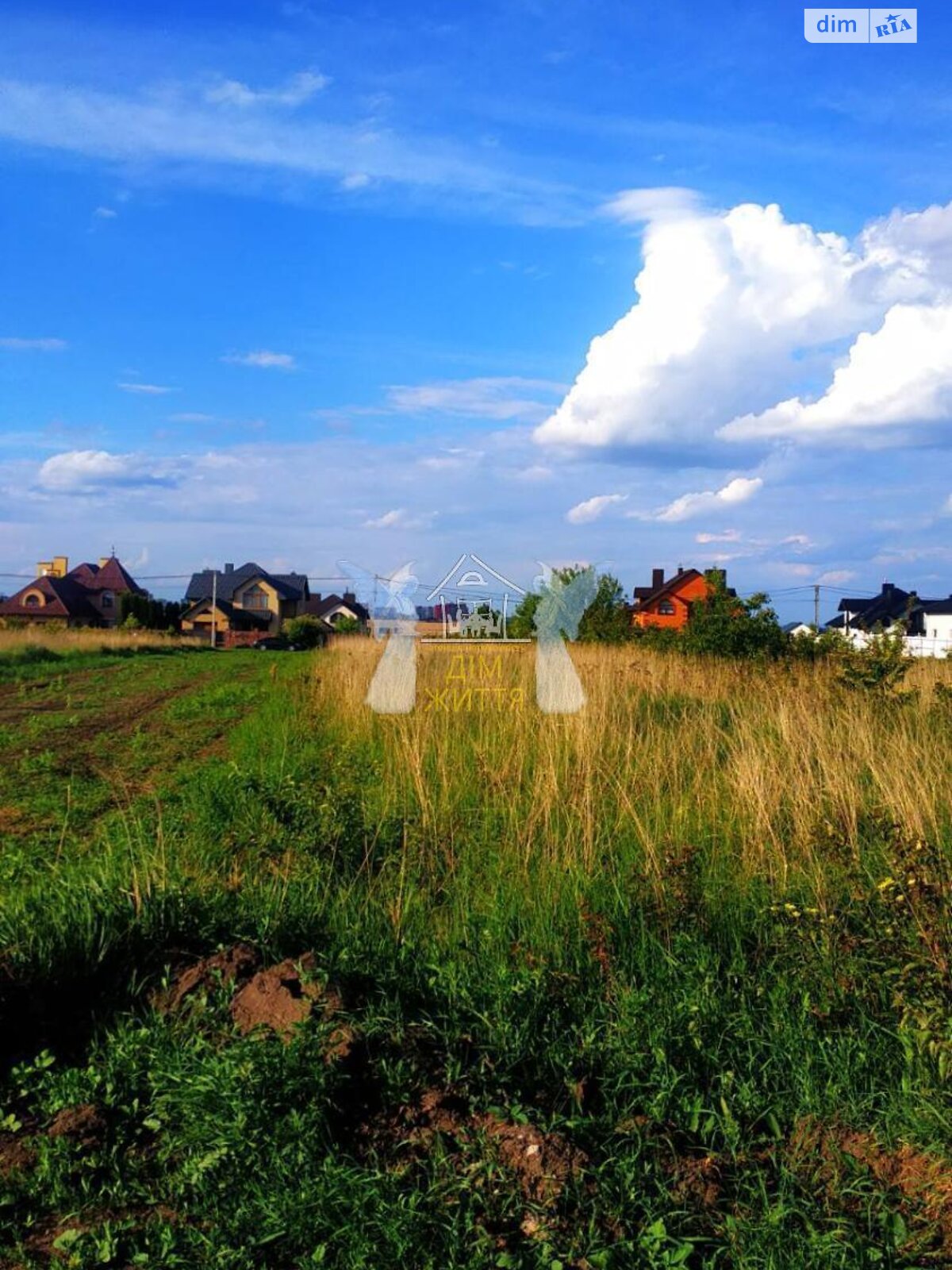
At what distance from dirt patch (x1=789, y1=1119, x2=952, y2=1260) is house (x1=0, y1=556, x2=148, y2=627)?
2713 inches

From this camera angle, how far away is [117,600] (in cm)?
6919

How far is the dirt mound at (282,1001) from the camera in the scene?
10.9 feet

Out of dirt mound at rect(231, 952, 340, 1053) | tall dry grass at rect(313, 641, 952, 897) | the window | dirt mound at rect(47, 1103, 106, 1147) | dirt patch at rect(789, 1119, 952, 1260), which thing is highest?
the window

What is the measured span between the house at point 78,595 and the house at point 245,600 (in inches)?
210

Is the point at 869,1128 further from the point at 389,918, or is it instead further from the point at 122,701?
the point at 122,701

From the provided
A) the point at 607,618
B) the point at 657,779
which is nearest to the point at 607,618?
the point at 607,618

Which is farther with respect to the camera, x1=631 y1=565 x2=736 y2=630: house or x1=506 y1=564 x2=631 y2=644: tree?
x1=631 y1=565 x2=736 y2=630: house

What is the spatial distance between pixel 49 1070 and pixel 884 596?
63989mm

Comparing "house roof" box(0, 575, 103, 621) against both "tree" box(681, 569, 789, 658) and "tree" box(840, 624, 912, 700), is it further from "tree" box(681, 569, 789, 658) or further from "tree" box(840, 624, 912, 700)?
"tree" box(840, 624, 912, 700)

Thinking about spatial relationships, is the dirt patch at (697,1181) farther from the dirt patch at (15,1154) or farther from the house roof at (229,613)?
the house roof at (229,613)

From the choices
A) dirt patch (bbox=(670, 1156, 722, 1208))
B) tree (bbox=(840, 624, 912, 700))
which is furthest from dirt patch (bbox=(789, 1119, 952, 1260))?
tree (bbox=(840, 624, 912, 700))

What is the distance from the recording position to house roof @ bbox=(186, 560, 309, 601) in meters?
83.2

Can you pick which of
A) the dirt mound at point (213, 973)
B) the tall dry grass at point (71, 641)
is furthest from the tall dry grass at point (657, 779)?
the tall dry grass at point (71, 641)

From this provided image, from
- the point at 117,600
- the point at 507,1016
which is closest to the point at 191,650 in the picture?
the point at 117,600
